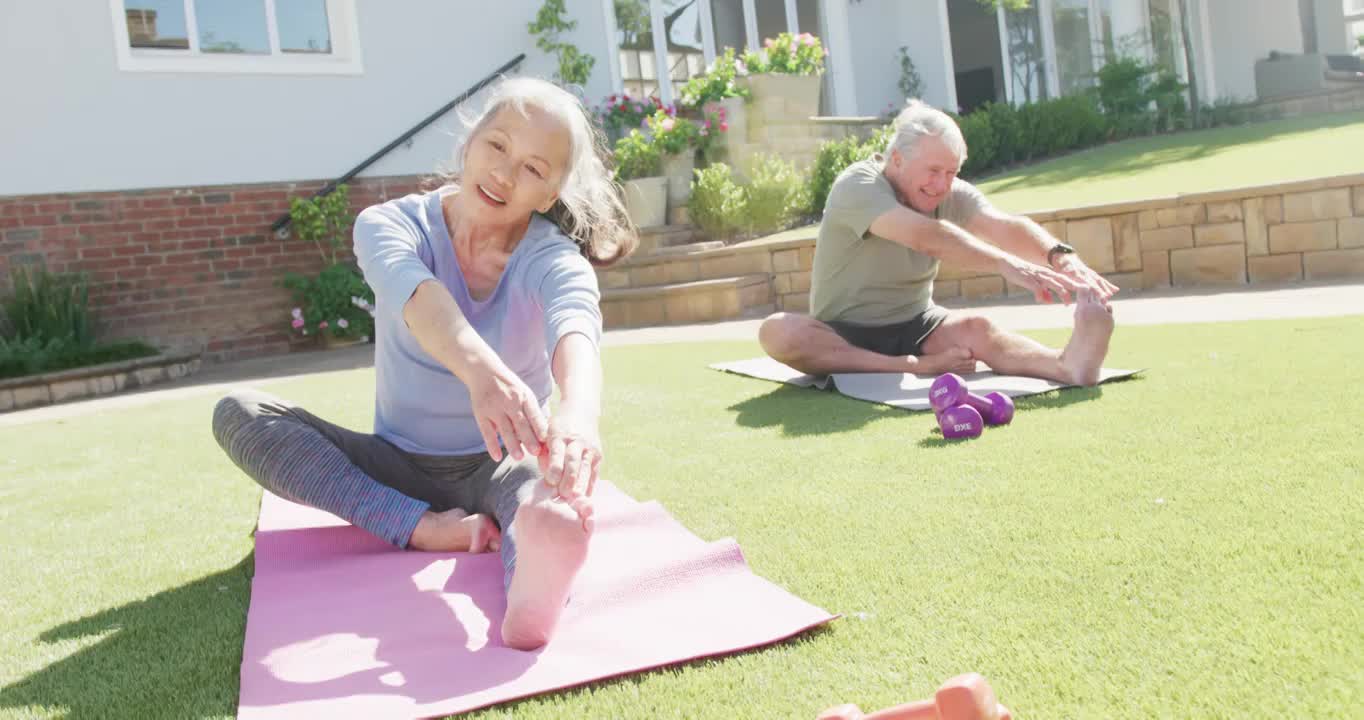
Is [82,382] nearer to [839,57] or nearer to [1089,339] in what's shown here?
[1089,339]

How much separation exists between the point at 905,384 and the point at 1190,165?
6186mm

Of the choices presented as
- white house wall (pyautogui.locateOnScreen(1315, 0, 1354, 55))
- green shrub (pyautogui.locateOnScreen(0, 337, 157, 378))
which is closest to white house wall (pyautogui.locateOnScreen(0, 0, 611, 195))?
green shrub (pyautogui.locateOnScreen(0, 337, 157, 378))

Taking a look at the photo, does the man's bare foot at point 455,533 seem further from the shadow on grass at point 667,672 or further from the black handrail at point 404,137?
the black handrail at point 404,137

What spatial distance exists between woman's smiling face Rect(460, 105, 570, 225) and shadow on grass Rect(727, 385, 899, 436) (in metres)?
1.56

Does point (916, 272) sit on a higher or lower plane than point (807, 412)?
higher

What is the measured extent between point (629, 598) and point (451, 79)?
29.2 feet

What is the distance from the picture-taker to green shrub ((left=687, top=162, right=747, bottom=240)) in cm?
962

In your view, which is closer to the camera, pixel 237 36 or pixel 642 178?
pixel 237 36

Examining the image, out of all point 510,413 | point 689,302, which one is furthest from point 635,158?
point 510,413

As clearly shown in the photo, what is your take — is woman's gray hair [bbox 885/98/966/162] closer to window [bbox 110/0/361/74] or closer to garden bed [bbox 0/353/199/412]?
garden bed [bbox 0/353/199/412]

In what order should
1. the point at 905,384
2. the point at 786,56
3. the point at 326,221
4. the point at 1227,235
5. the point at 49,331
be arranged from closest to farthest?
1. the point at 905,384
2. the point at 1227,235
3. the point at 49,331
4. the point at 326,221
5. the point at 786,56

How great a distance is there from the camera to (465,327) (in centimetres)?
204

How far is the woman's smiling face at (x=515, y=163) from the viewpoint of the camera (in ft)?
7.64

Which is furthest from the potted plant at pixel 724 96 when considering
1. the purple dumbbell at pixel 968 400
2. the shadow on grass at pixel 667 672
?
the shadow on grass at pixel 667 672
